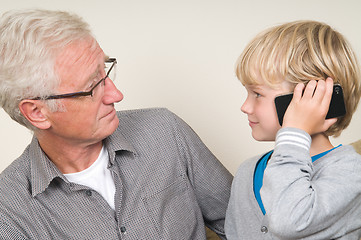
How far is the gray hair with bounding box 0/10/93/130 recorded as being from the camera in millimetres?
1650

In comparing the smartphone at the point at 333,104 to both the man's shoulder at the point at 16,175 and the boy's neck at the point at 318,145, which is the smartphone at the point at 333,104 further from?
the man's shoulder at the point at 16,175

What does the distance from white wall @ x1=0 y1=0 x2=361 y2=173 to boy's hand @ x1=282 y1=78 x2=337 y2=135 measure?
3.68 feet

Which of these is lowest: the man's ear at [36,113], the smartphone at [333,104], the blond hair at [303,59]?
the man's ear at [36,113]

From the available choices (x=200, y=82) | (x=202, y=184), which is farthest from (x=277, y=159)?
(x=200, y=82)

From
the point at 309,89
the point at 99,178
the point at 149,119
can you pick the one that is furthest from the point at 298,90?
the point at 99,178

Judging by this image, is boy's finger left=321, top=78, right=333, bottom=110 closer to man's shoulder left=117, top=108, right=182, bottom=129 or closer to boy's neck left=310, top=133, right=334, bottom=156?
boy's neck left=310, top=133, right=334, bottom=156

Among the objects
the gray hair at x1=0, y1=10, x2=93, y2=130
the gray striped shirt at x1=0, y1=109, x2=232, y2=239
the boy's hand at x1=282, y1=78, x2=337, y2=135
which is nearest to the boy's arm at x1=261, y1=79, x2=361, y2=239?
the boy's hand at x1=282, y1=78, x2=337, y2=135

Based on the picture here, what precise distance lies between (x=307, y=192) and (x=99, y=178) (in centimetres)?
79

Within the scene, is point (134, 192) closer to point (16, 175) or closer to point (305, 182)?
point (16, 175)

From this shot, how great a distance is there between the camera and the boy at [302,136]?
1428 mm

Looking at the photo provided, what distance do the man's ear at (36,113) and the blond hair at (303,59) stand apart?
26.8 inches

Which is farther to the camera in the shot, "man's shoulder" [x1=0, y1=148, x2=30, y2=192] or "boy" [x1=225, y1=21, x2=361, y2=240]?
"man's shoulder" [x1=0, y1=148, x2=30, y2=192]

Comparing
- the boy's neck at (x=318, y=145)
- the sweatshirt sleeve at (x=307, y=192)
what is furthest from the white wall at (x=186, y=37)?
the sweatshirt sleeve at (x=307, y=192)

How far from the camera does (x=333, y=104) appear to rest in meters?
1.56
